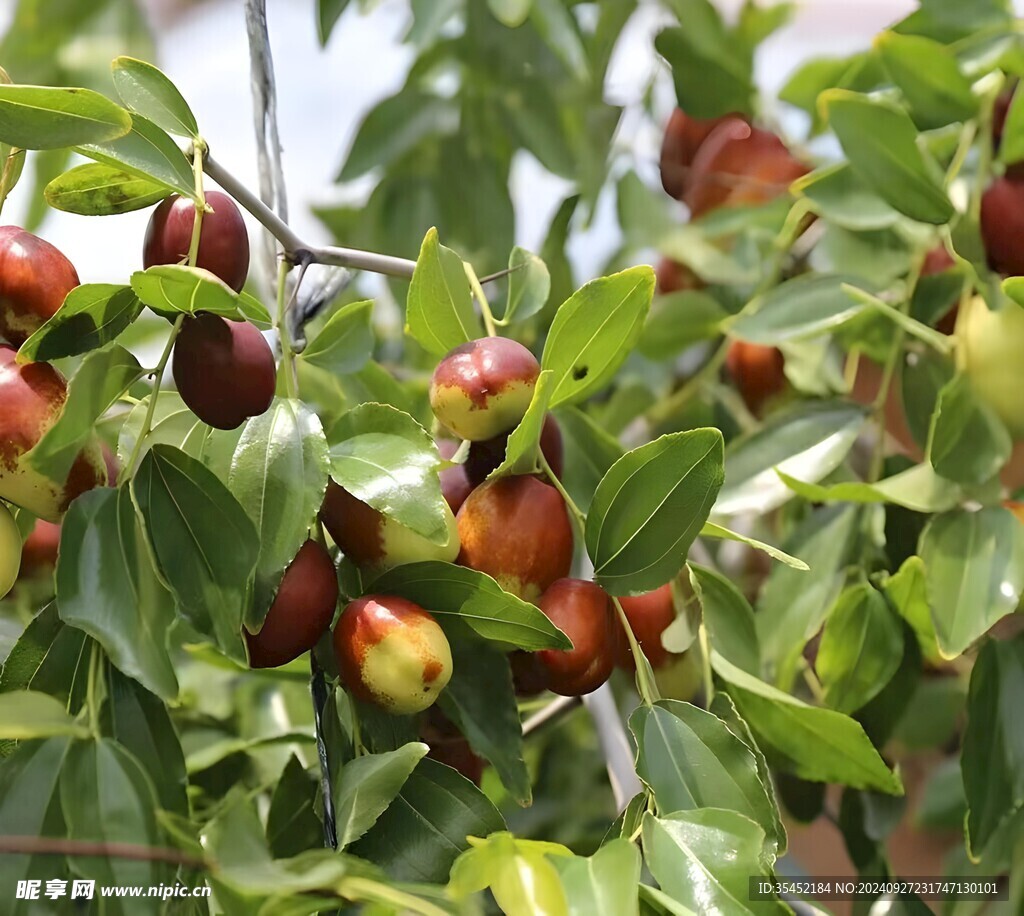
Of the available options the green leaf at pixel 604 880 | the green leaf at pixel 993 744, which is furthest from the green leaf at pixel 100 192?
the green leaf at pixel 993 744

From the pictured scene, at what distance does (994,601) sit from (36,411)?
317 mm

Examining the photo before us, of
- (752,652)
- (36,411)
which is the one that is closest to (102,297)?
(36,411)

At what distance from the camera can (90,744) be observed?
28cm

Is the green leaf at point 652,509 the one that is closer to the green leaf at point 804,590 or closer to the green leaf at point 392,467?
the green leaf at point 392,467

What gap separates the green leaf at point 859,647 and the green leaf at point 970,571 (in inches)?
1.4

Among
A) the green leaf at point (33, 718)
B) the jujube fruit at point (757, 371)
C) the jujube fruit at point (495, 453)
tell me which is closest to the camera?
the green leaf at point (33, 718)

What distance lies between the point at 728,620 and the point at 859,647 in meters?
0.06

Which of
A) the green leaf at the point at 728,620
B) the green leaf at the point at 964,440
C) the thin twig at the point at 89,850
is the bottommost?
the green leaf at the point at 728,620

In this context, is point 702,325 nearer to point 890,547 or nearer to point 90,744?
point 890,547

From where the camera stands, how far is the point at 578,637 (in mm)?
312

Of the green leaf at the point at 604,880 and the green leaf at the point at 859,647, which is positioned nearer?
the green leaf at the point at 604,880

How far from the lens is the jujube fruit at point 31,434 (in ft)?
0.93

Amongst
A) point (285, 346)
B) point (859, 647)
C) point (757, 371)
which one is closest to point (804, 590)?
point (859, 647)

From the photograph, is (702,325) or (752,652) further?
(702,325)
